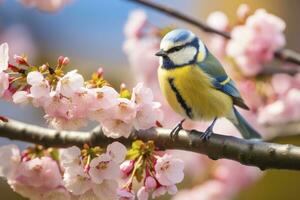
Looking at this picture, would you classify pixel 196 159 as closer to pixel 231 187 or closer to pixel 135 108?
pixel 231 187

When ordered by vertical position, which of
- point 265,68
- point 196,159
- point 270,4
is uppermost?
point 265,68

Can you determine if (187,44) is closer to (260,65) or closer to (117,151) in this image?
(117,151)

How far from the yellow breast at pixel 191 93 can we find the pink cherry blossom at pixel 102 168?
25 centimetres

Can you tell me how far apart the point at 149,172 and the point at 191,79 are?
25 cm

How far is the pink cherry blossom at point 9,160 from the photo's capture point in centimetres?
118

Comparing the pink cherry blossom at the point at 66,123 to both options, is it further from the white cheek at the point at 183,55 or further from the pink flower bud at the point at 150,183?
the white cheek at the point at 183,55

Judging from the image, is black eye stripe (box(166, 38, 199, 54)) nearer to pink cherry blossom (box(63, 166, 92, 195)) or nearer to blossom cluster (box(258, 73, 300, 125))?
pink cherry blossom (box(63, 166, 92, 195))

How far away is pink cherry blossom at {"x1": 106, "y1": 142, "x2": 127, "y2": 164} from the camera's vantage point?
1048 mm

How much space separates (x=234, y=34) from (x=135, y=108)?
0.80 metres

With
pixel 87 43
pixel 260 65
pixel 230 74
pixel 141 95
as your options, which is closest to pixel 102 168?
pixel 141 95

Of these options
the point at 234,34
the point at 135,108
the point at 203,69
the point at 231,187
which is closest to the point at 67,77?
the point at 135,108

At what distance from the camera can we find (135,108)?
3.56 feet

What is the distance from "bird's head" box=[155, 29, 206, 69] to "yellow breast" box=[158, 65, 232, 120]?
0.04 feet

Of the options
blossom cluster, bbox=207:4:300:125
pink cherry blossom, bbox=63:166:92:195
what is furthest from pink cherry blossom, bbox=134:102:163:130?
blossom cluster, bbox=207:4:300:125
